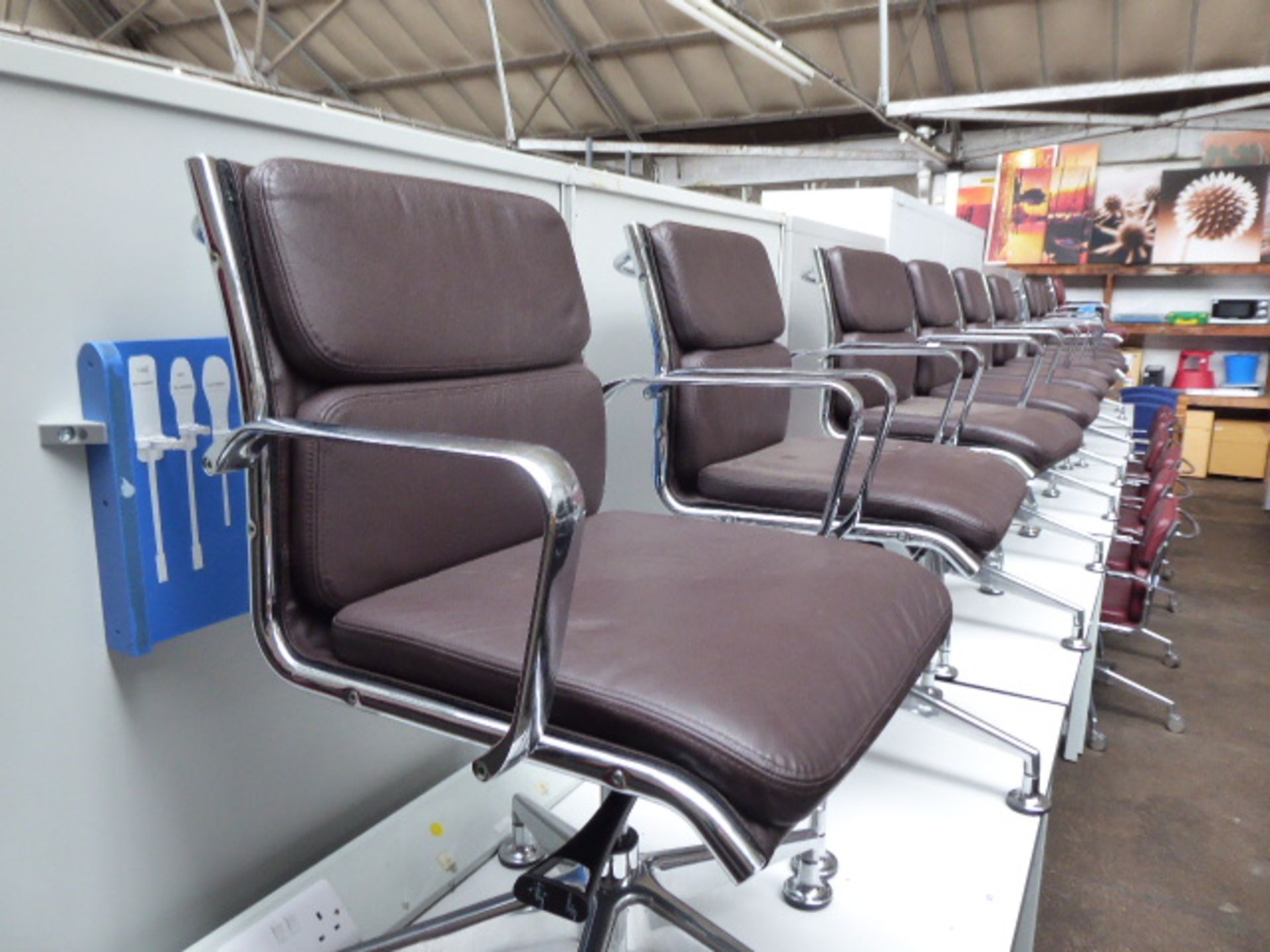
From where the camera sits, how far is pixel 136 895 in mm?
913

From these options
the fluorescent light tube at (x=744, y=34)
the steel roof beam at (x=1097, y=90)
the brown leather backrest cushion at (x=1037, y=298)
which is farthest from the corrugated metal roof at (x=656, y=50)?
the fluorescent light tube at (x=744, y=34)

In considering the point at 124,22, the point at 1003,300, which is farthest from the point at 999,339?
the point at 124,22

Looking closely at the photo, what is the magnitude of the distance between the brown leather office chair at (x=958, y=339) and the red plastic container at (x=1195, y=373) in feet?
13.7

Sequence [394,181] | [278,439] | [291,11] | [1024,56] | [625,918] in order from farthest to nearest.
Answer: [291,11]
[1024,56]
[625,918]
[394,181]
[278,439]

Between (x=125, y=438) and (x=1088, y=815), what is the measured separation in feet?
7.04

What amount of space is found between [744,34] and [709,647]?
385 centimetres

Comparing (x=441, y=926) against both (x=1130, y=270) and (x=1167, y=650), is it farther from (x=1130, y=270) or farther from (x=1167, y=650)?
(x=1130, y=270)

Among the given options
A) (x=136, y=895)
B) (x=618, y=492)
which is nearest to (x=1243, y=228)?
(x=618, y=492)

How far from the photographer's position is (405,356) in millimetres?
857

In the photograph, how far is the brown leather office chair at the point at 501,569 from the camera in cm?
59

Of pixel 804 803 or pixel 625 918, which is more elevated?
pixel 804 803

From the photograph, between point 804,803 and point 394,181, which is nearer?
point 804,803

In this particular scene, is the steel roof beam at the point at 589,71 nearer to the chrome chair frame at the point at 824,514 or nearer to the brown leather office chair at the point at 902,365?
the brown leather office chair at the point at 902,365

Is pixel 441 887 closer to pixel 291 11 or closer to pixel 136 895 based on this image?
pixel 136 895
